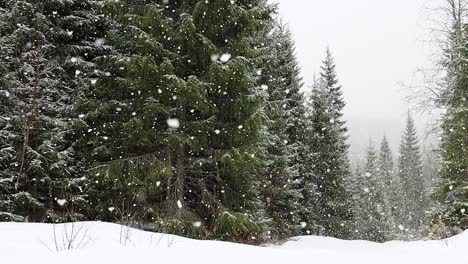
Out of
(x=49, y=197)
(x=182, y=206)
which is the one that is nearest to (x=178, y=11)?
(x=182, y=206)

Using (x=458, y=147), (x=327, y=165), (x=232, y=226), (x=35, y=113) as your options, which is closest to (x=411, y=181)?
(x=327, y=165)

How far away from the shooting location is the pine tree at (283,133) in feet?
56.3

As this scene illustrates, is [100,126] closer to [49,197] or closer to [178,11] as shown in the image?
[49,197]

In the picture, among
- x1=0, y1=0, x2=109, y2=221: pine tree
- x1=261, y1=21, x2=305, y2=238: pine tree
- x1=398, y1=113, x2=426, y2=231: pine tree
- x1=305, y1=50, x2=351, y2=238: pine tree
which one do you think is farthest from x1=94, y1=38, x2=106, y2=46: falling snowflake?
x1=398, y1=113, x2=426, y2=231: pine tree

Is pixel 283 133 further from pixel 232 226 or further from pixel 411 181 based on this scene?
pixel 411 181

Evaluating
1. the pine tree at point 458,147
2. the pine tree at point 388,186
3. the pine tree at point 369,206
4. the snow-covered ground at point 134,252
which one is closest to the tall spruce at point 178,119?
the snow-covered ground at point 134,252

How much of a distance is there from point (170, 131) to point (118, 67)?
2.12m

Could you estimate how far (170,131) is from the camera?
9055 millimetres

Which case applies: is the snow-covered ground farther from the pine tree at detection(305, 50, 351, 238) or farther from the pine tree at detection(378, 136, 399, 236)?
the pine tree at detection(378, 136, 399, 236)

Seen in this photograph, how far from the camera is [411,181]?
54.3m

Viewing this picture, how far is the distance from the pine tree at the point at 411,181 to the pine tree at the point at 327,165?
31.3 m

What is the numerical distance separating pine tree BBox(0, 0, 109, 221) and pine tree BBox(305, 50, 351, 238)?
1527 cm

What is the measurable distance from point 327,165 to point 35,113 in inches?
672

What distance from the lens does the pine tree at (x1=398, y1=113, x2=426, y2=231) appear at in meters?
51.8
